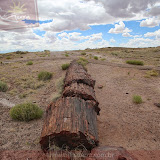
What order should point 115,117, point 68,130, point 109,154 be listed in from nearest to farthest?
point 109,154, point 68,130, point 115,117

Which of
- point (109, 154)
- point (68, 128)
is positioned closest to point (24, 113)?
point (68, 128)

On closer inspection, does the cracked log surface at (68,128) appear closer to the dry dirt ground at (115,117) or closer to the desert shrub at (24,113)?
the dry dirt ground at (115,117)

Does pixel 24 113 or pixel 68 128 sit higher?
pixel 68 128

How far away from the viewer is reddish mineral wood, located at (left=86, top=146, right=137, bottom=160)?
9.75ft

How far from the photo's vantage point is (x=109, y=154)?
306 centimetres

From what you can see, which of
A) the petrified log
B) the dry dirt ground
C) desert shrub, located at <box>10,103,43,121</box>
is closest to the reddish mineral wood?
the petrified log

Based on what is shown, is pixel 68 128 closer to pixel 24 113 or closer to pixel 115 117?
pixel 24 113

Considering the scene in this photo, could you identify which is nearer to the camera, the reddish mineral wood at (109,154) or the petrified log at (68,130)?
the reddish mineral wood at (109,154)

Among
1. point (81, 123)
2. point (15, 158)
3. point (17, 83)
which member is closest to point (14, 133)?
point (15, 158)

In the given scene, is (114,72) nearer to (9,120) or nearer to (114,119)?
(114,119)

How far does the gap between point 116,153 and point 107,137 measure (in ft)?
6.66

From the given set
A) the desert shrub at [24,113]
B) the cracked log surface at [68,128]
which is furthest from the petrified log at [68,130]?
the desert shrub at [24,113]

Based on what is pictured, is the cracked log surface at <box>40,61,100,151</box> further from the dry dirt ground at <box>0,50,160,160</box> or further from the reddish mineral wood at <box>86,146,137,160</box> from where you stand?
the dry dirt ground at <box>0,50,160,160</box>

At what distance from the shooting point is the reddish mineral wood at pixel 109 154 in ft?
9.75
